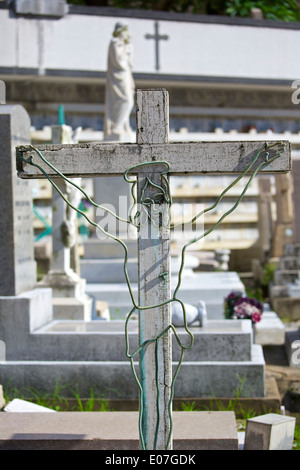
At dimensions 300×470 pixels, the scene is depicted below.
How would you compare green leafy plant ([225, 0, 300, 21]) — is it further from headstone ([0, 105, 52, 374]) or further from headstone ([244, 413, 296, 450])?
headstone ([244, 413, 296, 450])

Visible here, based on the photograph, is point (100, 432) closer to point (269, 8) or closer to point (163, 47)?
point (163, 47)

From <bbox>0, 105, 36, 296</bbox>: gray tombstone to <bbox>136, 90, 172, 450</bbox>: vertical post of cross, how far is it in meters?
3.27

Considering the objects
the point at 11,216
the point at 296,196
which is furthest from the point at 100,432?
the point at 296,196

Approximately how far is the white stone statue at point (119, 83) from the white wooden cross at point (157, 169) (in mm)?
7314

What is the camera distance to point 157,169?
2713mm

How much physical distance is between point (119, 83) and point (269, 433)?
6978mm

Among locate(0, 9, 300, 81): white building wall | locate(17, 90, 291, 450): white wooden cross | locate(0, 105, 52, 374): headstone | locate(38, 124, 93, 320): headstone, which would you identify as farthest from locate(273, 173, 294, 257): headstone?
locate(17, 90, 291, 450): white wooden cross

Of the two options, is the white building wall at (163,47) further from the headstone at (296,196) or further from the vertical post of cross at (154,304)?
the vertical post of cross at (154,304)

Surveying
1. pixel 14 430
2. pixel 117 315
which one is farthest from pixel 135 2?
pixel 14 430

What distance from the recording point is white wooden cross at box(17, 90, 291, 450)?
8.85 ft

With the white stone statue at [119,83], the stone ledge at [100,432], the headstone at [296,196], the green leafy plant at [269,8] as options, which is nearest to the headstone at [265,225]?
the headstone at [296,196]

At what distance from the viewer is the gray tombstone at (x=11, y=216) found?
19.1 feet

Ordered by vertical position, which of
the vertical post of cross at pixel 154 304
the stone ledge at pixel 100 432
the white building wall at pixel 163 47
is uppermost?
the white building wall at pixel 163 47

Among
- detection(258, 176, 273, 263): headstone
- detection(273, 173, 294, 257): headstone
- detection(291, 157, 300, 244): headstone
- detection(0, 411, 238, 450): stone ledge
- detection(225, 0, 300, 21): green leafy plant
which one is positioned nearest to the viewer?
detection(0, 411, 238, 450): stone ledge
